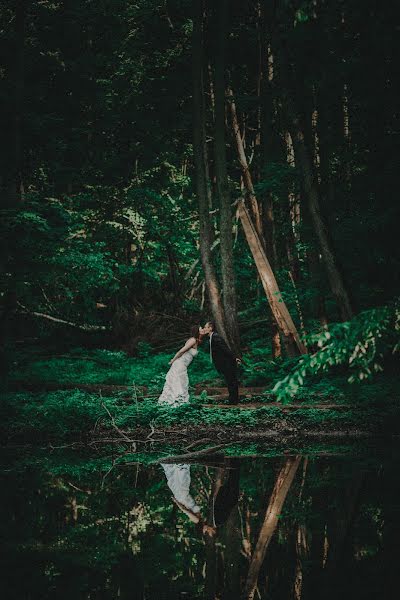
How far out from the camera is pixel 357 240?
1373 cm

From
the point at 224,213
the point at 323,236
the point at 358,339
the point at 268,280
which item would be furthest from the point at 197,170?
the point at 358,339

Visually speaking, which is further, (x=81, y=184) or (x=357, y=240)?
(x=81, y=184)

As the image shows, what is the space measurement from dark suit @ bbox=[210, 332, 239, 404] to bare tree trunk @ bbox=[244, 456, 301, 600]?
4054 millimetres

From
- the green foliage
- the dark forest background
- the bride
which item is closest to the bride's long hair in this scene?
the bride

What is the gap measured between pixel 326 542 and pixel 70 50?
2024cm

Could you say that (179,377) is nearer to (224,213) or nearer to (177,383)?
(177,383)

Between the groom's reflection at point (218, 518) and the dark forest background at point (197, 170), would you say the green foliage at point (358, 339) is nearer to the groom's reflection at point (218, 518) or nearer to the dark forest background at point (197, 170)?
the dark forest background at point (197, 170)

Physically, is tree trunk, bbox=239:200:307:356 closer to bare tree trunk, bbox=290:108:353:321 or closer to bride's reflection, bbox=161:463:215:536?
bare tree trunk, bbox=290:108:353:321

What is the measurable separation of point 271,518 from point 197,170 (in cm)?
1213

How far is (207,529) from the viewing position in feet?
21.9

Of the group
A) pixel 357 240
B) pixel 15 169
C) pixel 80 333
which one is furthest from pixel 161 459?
pixel 80 333

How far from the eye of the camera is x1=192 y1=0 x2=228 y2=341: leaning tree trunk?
1728 cm

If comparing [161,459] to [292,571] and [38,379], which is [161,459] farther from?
[38,379]

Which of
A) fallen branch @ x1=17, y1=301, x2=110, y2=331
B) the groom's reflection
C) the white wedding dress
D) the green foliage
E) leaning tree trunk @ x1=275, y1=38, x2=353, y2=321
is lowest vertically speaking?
the groom's reflection
